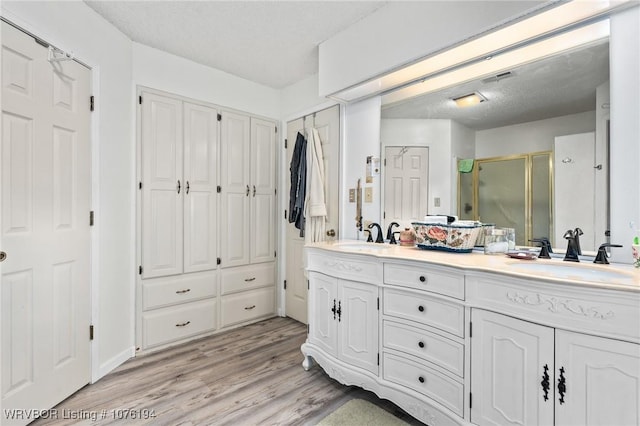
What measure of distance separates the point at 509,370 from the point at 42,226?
2.49 metres

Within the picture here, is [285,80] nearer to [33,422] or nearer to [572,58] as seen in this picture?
[572,58]

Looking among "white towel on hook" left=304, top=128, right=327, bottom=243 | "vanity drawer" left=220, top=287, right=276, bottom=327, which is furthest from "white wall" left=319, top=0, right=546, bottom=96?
"vanity drawer" left=220, top=287, right=276, bottom=327

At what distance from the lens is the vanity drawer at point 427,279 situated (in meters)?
1.51

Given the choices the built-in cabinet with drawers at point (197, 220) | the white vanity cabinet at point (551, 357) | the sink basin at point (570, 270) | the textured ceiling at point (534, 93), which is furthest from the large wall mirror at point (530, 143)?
the built-in cabinet with drawers at point (197, 220)

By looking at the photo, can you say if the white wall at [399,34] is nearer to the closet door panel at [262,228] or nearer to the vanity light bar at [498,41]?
the vanity light bar at [498,41]

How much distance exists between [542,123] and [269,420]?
227 centimetres

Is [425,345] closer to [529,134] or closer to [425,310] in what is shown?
[425,310]

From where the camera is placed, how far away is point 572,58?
65.0 inches

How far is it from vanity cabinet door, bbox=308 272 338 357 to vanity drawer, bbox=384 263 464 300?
1.49ft

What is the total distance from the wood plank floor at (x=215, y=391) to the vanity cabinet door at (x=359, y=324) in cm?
27

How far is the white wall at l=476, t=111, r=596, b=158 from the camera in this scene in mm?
1654

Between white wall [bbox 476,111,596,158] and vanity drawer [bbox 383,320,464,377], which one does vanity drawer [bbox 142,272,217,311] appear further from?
white wall [bbox 476,111,596,158]

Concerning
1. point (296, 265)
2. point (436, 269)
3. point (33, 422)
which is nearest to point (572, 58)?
point (436, 269)

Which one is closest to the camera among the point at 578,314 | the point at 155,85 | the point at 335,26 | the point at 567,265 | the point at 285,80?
the point at 578,314
